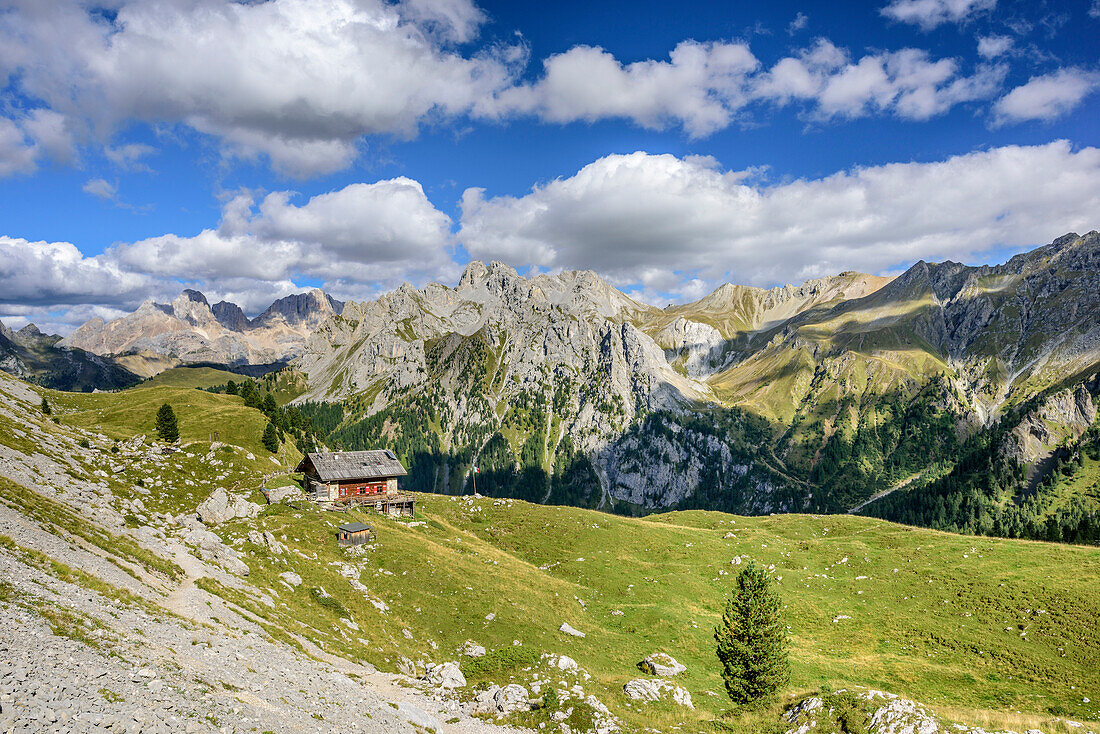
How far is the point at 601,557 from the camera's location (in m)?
72.9

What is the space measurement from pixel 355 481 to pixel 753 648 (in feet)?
196

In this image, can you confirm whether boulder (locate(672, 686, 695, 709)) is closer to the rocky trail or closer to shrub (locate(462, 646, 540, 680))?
shrub (locate(462, 646, 540, 680))

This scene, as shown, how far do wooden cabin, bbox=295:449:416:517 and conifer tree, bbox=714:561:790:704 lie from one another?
51979 mm

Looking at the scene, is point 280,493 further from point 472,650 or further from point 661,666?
point 661,666

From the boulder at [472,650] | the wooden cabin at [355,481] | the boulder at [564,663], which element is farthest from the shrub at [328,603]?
the wooden cabin at [355,481]

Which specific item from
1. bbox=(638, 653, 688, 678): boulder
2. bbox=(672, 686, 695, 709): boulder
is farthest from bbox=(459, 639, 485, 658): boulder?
bbox=(672, 686, 695, 709): boulder

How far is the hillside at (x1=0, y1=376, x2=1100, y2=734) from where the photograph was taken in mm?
26406

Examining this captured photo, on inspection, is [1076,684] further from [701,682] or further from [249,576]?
[249,576]

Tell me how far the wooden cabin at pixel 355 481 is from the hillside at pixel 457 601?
5410 mm

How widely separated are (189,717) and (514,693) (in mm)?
20285

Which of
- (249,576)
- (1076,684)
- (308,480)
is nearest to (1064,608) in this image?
(1076,684)

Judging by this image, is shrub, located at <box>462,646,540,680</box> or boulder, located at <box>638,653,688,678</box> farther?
boulder, located at <box>638,653,688,678</box>

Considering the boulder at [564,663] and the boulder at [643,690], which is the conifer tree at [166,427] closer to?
the boulder at [564,663]

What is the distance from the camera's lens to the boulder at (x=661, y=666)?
140ft
